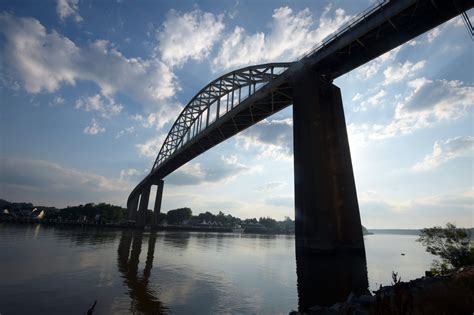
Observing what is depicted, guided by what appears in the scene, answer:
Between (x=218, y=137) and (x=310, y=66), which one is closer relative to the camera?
(x=310, y=66)

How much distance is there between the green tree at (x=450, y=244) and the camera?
16484 mm

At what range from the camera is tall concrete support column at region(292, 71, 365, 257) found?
21672mm

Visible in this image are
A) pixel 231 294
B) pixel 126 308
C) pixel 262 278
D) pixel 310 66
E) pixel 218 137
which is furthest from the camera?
pixel 218 137

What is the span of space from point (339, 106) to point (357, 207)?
11251mm

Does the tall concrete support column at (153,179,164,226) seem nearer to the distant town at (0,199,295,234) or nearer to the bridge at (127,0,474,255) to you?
the distant town at (0,199,295,234)

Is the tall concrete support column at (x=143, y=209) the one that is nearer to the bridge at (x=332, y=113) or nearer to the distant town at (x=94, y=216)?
the distant town at (x=94, y=216)

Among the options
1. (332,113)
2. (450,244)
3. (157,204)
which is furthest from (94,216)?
(450,244)

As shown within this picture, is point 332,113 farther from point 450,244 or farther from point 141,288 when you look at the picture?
point 141,288

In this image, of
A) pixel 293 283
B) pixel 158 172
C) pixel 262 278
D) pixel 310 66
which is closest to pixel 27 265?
pixel 262 278

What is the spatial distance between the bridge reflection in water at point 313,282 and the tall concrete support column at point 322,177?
4.33 ft

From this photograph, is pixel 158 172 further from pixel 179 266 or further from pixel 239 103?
pixel 179 266

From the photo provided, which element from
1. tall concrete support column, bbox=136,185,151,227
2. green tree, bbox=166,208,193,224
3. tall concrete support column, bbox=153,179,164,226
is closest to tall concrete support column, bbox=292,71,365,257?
tall concrete support column, bbox=153,179,164,226

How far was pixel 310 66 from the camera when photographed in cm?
2733

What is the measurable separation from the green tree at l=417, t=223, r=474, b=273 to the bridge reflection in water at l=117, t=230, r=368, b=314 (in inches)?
208
